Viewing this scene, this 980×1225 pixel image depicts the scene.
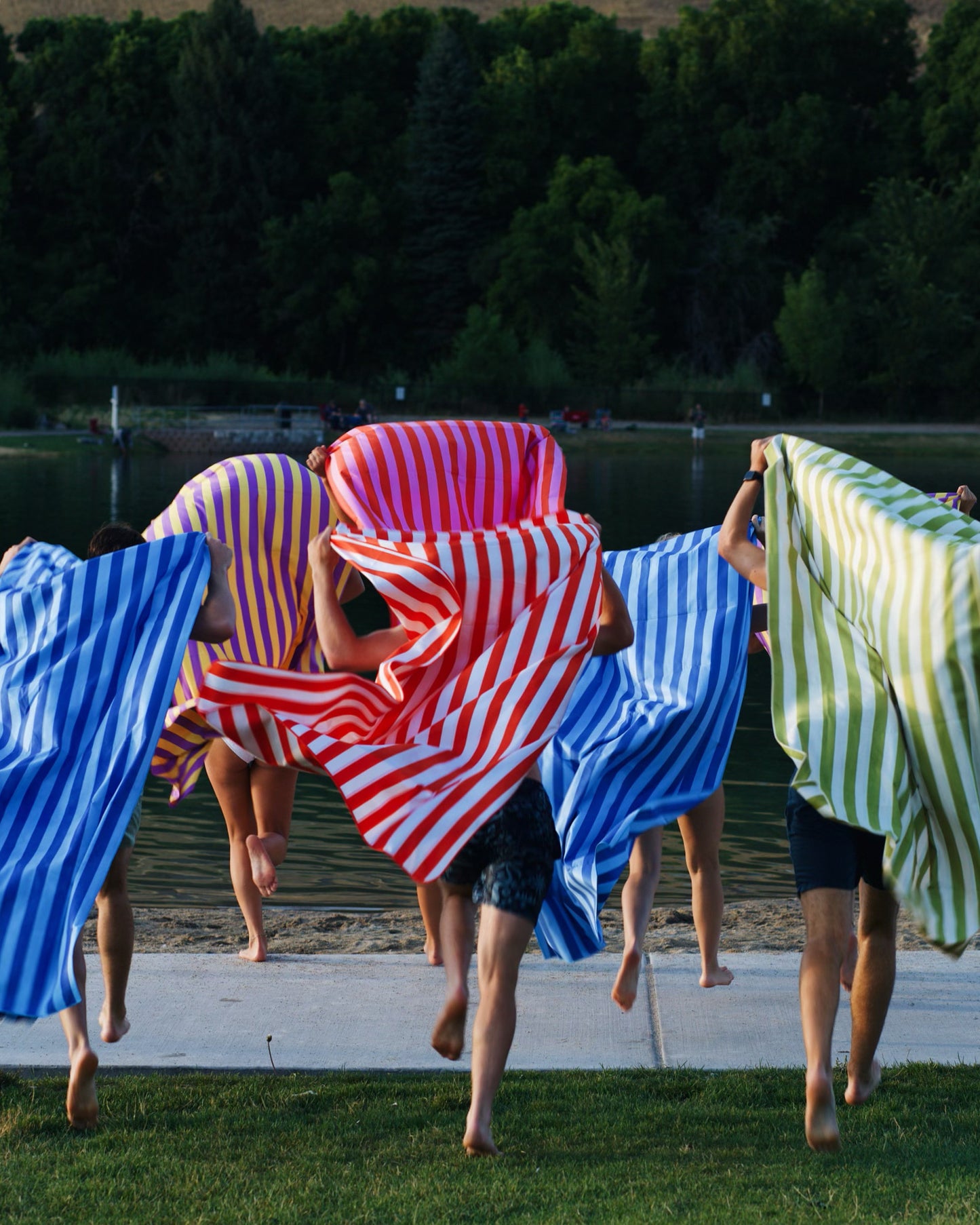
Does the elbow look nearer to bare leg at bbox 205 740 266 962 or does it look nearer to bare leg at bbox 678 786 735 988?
bare leg at bbox 678 786 735 988

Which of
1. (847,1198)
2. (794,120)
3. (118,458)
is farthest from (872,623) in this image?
(794,120)

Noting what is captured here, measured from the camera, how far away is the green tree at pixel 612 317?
66.5m

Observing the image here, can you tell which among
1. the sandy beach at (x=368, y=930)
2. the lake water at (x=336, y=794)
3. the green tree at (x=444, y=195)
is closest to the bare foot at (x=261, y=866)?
Result: the sandy beach at (x=368, y=930)

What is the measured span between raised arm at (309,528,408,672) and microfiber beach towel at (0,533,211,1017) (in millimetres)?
363

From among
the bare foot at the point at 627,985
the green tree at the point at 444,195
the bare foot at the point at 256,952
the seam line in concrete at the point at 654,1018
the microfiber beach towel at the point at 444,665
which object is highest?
the green tree at the point at 444,195

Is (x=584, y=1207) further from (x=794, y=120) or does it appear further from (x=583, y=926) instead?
(x=794, y=120)

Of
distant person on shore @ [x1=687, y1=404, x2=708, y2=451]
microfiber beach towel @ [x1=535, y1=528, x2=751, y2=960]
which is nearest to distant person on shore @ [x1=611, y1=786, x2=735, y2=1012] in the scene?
microfiber beach towel @ [x1=535, y1=528, x2=751, y2=960]

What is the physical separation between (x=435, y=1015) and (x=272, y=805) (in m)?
1.05

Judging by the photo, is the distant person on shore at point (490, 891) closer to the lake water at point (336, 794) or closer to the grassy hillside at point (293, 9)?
the lake water at point (336, 794)

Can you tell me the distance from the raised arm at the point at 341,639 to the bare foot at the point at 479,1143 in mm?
1407

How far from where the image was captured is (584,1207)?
3.93 meters

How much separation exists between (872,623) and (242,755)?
8.17 feet

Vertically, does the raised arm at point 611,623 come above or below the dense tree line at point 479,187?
below

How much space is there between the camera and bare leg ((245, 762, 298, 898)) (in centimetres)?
598
